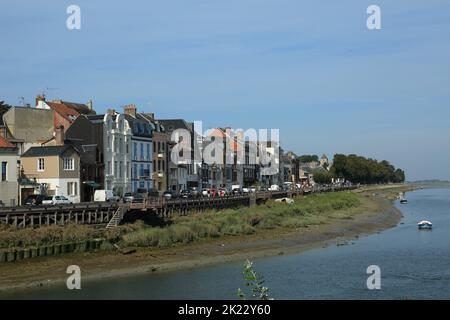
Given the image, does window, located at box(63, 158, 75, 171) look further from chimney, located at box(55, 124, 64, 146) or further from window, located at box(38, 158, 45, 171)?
chimney, located at box(55, 124, 64, 146)

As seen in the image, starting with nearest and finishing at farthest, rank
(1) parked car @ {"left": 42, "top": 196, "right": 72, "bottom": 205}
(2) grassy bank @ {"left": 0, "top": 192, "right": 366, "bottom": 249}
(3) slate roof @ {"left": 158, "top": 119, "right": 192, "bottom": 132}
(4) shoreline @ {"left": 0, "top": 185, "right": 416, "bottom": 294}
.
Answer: (4) shoreline @ {"left": 0, "top": 185, "right": 416, "bottom": 294}, (2) grassy bank @ {"left": 0, "top": 192, "right": 366, "bottom": 249}, (1) parked car @ {"left": 42, "top": 196, "right": 72, "bottom": 205}, (3) slate roof @ {"left": 158, "top": 119, "right": 192, "bottom": 132}

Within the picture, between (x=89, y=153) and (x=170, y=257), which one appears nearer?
(x=170, y=257)

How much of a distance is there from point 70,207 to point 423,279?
28.7 m

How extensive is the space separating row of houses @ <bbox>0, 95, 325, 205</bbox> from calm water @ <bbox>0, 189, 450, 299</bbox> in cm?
2516

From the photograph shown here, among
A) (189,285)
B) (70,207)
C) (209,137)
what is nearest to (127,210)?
(70,207)

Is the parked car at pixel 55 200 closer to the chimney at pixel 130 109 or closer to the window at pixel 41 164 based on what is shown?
the window at pixel 41 164

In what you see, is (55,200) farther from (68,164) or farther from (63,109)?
(63,109)

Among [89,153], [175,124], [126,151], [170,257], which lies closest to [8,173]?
[89,153]

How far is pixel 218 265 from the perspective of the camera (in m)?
48.3

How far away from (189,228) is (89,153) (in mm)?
21756

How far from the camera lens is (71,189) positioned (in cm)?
6881

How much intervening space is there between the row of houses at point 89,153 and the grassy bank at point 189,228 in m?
12.6

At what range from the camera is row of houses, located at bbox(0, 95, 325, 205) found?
219 ft

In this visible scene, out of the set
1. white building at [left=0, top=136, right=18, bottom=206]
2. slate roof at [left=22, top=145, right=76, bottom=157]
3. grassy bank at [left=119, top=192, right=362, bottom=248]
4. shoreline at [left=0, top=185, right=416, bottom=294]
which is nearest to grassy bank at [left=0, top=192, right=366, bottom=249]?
grassy bank at [left=119, top=192, right=362, bottom=248]
